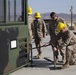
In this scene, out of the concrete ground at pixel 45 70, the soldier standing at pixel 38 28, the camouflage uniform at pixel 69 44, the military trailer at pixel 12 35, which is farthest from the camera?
the soldier standing at pixel 38 28

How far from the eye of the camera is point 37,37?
12.0 meters

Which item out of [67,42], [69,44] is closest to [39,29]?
[69,44]

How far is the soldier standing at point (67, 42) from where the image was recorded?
9656 mm

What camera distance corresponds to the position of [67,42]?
966cm

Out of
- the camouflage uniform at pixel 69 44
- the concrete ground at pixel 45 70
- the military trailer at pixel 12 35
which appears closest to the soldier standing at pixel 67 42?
the camouflage uniform at pixel 69 44

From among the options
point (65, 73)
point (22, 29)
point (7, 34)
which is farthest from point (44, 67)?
point (7, 34)

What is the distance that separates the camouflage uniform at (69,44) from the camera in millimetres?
9648

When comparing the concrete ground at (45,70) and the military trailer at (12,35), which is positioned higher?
the military trailer at (12,35)

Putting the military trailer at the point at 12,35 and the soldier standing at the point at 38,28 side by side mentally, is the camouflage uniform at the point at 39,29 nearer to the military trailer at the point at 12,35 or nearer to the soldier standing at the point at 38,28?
the soldier standing at the point at 38,28

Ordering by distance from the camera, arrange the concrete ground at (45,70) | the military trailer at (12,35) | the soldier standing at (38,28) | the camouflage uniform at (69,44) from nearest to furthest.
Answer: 1. the military trailer at (12,35)
2. the concrete ground at (45,70)
3. the camouflage uniform at (69,44)
4. the soldier standing at (38,28)

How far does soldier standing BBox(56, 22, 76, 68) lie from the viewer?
966cm

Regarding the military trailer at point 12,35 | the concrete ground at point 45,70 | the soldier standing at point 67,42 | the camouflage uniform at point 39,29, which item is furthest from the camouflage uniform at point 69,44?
the military trailer at point 12,35

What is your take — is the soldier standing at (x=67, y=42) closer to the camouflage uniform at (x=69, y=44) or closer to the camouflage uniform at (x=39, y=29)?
the camouflage uniform at (x=69, y=44)

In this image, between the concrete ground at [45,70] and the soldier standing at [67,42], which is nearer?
the concrete ground at [45,70]
